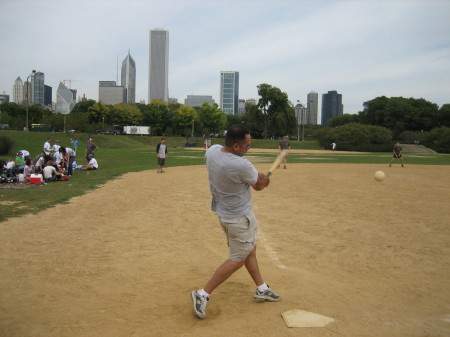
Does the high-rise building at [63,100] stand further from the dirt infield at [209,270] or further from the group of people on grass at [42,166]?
the dirt infield at [209,270]

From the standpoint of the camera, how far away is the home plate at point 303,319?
3.77 metres

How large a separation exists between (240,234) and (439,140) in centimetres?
6884

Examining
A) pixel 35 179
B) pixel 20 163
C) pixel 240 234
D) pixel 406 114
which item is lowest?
pixel 35 179

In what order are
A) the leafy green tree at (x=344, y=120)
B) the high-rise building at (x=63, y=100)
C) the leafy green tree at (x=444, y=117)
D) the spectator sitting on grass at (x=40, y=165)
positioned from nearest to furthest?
the spectator sitting on grass at (x=40, y=165) < the high-rise building at (x=63, y=100) < the leafy green tree at (x=444, y=117) < the leafy green tree at (x=344, y=120)

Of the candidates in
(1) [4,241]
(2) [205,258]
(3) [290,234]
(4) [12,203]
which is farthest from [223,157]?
(4) [12,203]

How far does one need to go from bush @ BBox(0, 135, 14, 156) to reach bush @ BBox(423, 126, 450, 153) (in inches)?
2421

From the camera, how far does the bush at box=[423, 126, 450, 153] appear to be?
60469 millimetres

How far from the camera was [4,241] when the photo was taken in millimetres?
6633

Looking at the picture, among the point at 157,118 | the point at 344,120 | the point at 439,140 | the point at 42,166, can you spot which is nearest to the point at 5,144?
the point at 42,166

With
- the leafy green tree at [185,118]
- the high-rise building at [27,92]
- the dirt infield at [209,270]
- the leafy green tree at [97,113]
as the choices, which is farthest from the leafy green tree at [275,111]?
the dirt infield at [209,270]

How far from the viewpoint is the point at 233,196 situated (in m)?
4.07

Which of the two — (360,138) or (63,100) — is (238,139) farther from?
(360,138)

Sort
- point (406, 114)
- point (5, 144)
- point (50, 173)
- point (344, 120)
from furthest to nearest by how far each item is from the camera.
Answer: point (344, 120)
point (406, 114)
point (5, 144)
point (50, 173)

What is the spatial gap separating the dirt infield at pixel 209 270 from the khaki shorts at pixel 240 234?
2.13 feet
